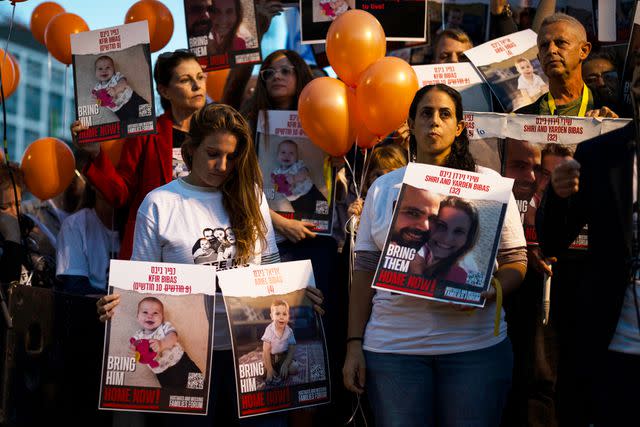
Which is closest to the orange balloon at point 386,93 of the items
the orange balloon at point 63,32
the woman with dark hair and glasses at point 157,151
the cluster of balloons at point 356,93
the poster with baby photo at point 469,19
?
the cluster of balloons at point 356,93

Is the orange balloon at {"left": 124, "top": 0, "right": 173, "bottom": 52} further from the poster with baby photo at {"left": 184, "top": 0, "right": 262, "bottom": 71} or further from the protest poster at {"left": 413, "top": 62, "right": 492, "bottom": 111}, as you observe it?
the protest poster at {"left": 413, "top": 62, "right": 492, "bottom": 111}

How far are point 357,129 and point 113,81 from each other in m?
1.27

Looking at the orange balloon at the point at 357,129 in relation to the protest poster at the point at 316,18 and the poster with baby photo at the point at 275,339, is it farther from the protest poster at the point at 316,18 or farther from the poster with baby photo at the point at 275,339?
the poster with baby photo at the point at 275,339

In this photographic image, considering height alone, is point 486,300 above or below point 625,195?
below

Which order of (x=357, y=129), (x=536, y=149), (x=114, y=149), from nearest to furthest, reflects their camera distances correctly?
(x=536, y=149), (x=357, y=129), (x=114, y=149)

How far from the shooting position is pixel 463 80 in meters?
5.11

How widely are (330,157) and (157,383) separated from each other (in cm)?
183

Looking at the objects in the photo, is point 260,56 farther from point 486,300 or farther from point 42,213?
point 486,300

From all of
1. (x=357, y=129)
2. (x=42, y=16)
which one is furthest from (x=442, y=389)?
(x=42, y=16)

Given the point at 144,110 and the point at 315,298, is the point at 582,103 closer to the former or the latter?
the point at 315,298

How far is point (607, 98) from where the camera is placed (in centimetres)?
481

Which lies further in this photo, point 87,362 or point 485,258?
point 87,362

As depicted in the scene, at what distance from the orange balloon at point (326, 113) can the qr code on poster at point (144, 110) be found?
0.76 metres

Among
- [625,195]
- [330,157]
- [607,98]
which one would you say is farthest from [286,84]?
[625,195]
